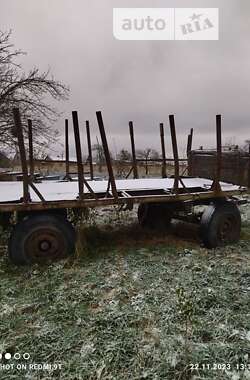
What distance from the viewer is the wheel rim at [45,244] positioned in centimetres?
445

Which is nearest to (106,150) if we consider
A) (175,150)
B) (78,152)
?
(78,152)

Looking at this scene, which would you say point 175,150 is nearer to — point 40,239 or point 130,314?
point 40,239

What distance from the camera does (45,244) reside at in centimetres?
451

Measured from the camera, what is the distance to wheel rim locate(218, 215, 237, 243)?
18.5ft

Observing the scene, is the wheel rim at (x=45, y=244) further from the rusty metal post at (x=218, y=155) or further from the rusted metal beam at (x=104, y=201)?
the rusty metal post at (x=218, y=155)

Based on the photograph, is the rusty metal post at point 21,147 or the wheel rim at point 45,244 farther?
the wheel rim at point 45,244

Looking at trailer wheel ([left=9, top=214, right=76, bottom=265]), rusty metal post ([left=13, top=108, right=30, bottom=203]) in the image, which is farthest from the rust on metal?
rusty metal post ([left=13, top=108, right=30, bottom=203])

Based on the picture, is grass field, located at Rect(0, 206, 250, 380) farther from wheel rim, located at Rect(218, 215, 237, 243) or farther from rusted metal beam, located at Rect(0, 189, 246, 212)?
rusted metal beam, located at Rect(0, 189, 246, 212)

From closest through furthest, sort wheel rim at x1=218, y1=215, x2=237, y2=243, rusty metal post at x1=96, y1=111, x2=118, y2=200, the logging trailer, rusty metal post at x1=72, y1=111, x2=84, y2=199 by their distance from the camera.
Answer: the logging trailer → rusty metal post at x1=72, y1=111, x2=84, y2=199 → rusty metal post at x1=96, y1=111, x2=118, y2=200 → wheel rim at x1=218, y1=215, x2=237, y2=243

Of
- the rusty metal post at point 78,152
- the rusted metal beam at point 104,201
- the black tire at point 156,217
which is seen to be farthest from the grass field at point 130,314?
the black tire at point 156,217

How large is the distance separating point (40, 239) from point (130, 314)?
1959 millimetres

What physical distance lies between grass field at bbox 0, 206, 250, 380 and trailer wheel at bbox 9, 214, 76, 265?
19 cm

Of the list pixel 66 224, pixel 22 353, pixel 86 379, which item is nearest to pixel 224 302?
pixel 86 379

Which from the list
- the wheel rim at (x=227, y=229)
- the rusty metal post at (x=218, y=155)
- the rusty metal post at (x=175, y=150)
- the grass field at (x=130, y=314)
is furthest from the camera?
the wheel rim at (x=227, y=229)
